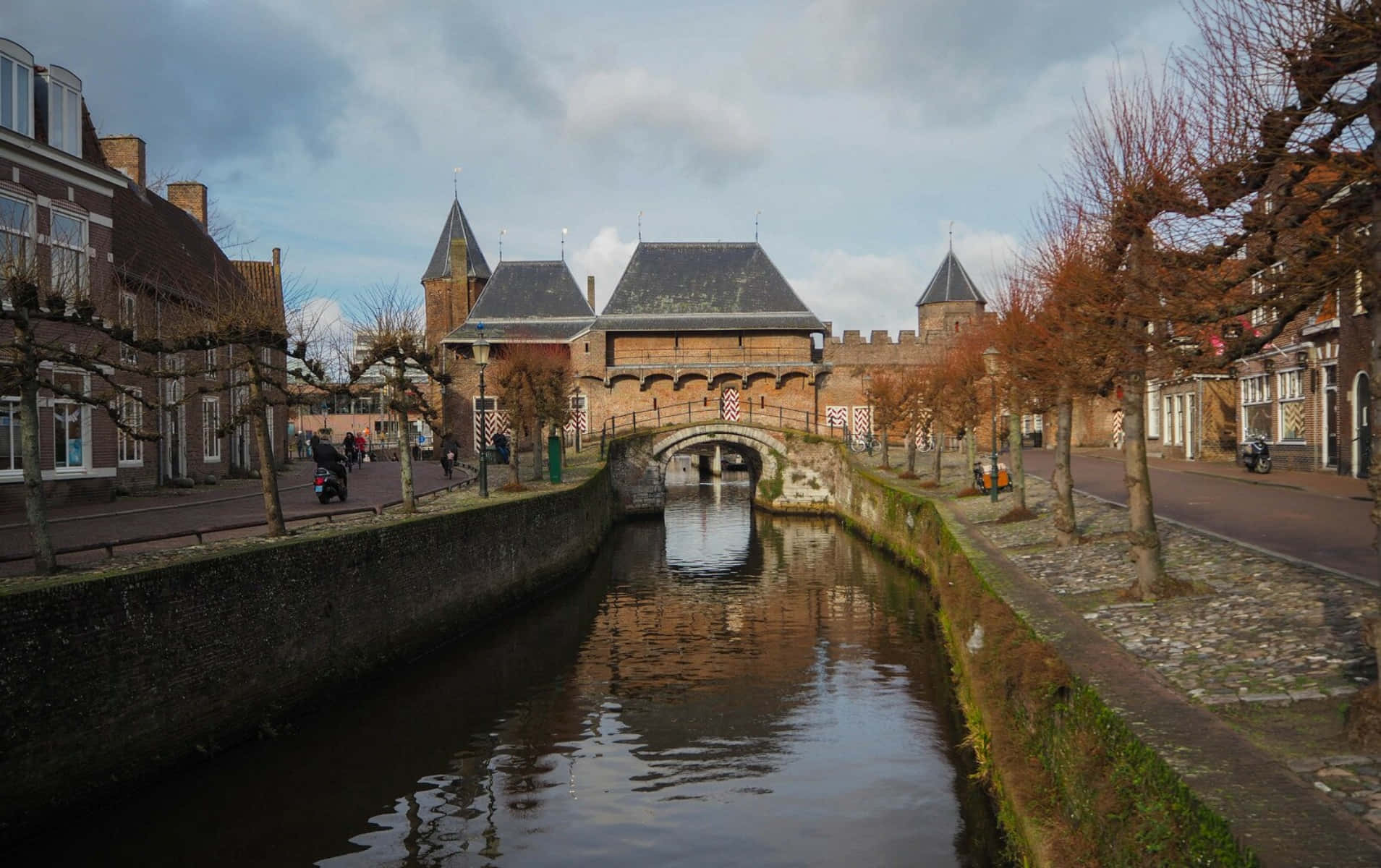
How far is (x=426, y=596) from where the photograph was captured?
48.0ft

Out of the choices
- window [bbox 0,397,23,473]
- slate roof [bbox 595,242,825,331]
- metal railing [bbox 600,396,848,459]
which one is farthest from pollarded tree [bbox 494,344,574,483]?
slate roof [bbox 595,242,825,331]

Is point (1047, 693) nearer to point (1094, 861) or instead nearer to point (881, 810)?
point (1094, 861)

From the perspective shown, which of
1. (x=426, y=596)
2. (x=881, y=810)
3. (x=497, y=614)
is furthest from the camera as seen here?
(x=497, y=614)

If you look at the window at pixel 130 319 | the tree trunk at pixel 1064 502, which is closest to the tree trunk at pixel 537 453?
the window at pixel 130 319

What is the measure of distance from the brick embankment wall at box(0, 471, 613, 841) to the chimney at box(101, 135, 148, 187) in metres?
17.5

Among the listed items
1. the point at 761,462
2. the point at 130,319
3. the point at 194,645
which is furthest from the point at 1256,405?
the point at 194,645

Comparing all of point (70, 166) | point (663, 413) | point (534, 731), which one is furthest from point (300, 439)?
point (534, 731)

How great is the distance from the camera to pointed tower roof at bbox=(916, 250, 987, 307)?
2336 inches

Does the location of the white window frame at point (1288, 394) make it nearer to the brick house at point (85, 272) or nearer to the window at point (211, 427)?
the brick house at point (85, 272)

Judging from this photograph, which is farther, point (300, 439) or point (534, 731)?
point (300, 439)

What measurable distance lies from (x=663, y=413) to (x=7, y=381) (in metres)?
33.5

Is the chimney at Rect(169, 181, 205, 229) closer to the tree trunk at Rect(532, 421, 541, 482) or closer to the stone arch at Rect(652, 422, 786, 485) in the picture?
the tree trunk at Rect(532, 421, 541, 482)

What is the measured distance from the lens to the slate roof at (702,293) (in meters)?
43.6

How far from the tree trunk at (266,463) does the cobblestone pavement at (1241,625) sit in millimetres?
8955
